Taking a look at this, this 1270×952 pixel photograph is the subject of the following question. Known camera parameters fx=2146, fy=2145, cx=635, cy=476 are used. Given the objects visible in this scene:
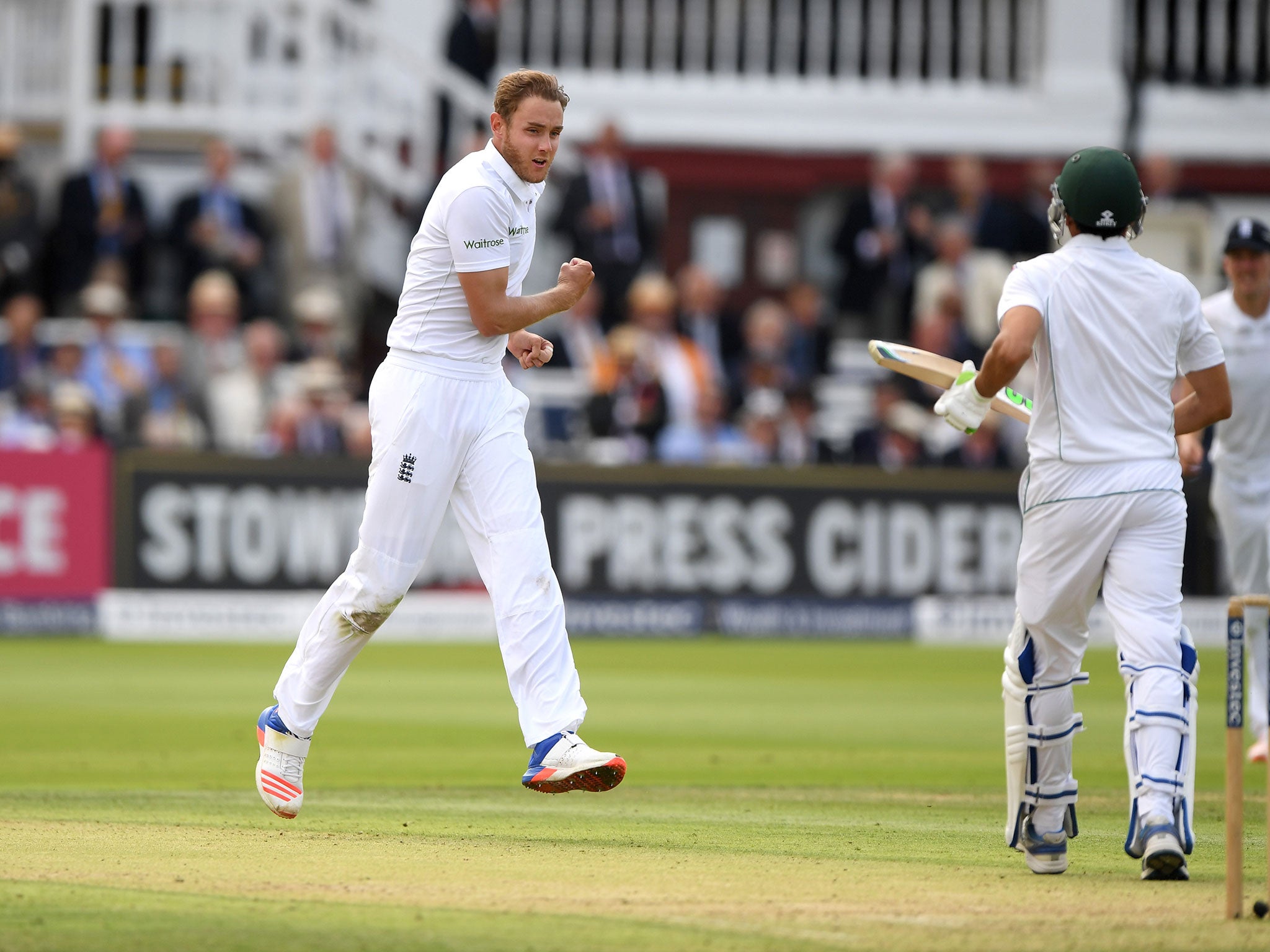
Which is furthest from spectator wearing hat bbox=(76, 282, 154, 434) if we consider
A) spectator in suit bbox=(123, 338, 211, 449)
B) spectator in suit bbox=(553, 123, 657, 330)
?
spectator in suit bbox=(553, 123, 657, 330)

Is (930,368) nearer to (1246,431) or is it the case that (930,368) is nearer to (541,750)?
(541,750)

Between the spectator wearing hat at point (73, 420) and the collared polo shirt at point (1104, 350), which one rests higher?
the collared polo shirt at point (1104, 350)

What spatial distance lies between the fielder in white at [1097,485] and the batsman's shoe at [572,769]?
125 centimetres

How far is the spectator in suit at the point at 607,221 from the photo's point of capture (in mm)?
19500

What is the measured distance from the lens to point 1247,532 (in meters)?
10.0

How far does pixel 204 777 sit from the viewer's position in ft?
28.8

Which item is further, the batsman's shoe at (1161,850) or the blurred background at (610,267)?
the blurred background at (610,267)

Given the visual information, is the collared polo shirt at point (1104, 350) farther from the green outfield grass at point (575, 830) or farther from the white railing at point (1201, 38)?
the white railing at point (1201, 38)

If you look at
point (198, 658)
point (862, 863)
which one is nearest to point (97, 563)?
point (198, 658)

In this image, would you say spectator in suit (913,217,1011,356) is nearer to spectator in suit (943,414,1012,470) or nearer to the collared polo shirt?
spectator in suit (943,414,1012,470)

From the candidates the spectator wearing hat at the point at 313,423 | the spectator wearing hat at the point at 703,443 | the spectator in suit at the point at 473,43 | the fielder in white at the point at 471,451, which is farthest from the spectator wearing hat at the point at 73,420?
the fielder in white at the point at 471,451

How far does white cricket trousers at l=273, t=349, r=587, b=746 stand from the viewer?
6.98 m

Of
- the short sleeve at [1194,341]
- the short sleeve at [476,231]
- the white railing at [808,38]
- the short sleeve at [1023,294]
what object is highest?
the white railing at [808,38]

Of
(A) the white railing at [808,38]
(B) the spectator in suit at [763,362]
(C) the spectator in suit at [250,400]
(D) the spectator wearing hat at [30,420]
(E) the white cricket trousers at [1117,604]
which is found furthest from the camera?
(A) the white railing at [808,38]
